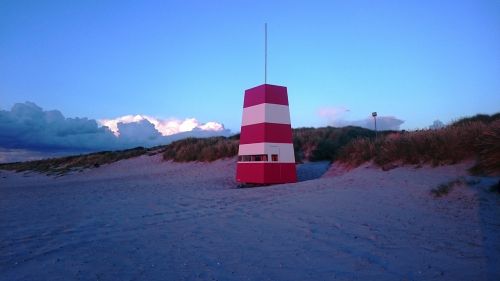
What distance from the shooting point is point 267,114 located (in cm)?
1257

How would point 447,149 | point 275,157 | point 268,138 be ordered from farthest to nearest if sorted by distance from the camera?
1. point 275,157
2. point 268,138
3. point 447,149

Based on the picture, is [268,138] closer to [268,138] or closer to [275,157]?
[268,138]

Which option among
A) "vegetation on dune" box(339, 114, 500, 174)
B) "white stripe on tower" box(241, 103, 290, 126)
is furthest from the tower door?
"vegetation on dune" box(339, 114, 500, 174)

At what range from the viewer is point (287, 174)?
12.9 m

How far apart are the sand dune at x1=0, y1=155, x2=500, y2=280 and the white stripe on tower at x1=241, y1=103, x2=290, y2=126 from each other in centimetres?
311

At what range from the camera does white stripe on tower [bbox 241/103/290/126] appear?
12.6 m

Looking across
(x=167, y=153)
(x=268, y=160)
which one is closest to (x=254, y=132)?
(x=268, y=160)

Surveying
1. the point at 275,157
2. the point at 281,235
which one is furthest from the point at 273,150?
the point at 281,235

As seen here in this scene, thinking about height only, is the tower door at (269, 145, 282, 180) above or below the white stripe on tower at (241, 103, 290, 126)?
below

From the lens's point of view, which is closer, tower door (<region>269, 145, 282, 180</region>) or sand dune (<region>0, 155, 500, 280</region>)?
sand dune (<region>0, 155, 500, 280</region>)

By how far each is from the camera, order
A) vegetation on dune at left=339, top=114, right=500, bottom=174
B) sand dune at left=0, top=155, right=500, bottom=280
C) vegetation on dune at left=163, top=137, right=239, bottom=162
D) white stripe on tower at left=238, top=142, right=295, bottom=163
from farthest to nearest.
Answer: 1. vegetation on dune at left=163, top=137, right=239, bottom=162
2. white stripe on tower at left=238, top=142, right=295, bottom=163
3. vegetation on dune at left=339, top=114, right=500, bottom=174
4. sand dune at left=0, top=155, right=500, bottom=280

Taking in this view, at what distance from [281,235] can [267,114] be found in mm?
7097

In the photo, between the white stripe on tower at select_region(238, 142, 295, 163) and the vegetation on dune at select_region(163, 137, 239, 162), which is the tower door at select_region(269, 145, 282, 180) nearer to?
the white stripe on tower at select_region(238, 142, 295, 163)

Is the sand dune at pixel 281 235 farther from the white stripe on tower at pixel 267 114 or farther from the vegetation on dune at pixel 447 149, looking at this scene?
the white stripe on tower at pixel 267 114
